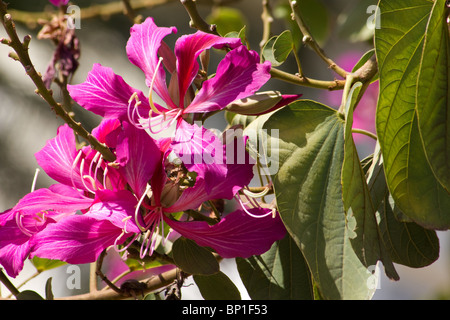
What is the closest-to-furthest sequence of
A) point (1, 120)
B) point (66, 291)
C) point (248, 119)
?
point (248, 119) → point (66, 291) → point (1, 120)

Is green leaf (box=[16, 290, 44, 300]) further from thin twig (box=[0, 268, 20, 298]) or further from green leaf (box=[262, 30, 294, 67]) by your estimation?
green leaf (box=[262, 30, 294, 67])

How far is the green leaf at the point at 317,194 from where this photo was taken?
25.6 inches

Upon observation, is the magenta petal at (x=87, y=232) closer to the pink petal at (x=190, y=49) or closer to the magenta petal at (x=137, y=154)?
the magenta petal at (x=137, y=154)

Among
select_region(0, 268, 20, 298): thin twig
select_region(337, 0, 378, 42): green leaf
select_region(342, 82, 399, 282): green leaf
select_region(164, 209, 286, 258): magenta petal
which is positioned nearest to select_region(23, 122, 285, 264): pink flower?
select_region(164, 209, 286, 258): magenta petal

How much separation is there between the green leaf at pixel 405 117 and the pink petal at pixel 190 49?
0.18m

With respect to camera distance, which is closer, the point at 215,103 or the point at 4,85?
the point at 215,103

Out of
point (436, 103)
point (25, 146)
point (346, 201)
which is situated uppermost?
point (25, 146)

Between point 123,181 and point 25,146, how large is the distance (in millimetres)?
2018

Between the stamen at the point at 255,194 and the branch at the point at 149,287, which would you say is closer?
the stamen at the point at 255,194

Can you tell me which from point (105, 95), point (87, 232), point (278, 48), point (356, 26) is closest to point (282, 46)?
point (278, 48)

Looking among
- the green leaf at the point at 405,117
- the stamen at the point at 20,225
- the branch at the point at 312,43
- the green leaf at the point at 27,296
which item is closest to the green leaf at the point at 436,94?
the green leaf at the point at 405,117

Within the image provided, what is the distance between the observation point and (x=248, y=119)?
2.90 ft
